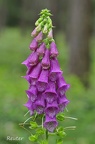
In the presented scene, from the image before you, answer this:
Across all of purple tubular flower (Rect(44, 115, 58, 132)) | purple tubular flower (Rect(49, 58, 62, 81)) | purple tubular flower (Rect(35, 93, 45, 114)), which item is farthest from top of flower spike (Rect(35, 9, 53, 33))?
purple tubular flower (Rect(44, 115, 58, 132))

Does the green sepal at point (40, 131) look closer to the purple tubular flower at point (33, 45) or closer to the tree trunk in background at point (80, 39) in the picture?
the purple tubular flower at point (33, 45)

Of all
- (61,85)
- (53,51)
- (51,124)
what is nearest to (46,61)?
(53,51)

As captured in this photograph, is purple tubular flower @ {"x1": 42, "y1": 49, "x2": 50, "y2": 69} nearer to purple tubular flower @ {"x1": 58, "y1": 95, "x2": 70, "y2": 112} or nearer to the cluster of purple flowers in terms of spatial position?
the cluster of purple flowers

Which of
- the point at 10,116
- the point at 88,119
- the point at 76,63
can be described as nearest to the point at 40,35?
the point at 10,116

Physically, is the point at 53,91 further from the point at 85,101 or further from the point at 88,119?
the point at 85,101

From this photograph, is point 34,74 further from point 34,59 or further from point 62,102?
point 62,102

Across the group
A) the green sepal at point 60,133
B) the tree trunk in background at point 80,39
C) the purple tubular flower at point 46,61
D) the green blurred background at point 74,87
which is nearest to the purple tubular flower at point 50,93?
the purple tubular flower at point 46,61
